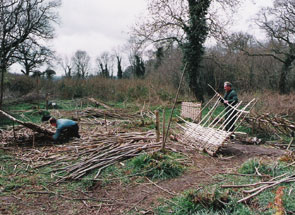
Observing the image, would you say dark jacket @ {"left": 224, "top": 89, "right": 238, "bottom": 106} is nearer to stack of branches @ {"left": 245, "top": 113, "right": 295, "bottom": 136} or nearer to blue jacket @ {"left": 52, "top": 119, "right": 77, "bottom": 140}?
stack of branches @ {"left": 245, "top": 113, "right": 295, "bottom": 136}

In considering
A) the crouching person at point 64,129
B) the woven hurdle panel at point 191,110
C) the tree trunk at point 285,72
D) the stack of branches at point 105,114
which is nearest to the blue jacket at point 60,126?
the crouching person at point 64,129

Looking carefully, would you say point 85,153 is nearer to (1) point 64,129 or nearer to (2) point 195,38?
(1) point 64,129

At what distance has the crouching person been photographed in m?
6.33

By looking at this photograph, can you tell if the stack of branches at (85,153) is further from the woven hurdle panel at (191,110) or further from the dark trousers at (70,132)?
the woven hurdle panel at (191,110)

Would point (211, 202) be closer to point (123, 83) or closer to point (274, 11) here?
point (123, 83)

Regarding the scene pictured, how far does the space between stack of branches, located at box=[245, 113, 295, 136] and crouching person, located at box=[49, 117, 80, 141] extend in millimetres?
5418

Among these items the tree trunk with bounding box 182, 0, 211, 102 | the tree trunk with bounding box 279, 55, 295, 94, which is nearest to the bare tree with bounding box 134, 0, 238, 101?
the tree trunk with bounding box 182, 0, 211, 102

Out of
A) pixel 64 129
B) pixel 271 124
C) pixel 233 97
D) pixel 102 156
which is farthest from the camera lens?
pixel 271 124

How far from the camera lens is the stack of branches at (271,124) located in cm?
720

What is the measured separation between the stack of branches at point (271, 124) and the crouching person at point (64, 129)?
213 inches

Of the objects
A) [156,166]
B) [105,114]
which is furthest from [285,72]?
[156,166]

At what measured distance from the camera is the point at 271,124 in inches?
298

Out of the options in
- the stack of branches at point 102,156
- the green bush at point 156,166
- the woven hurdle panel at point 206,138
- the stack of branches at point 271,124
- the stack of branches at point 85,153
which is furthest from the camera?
the stack of branches at point 271,124

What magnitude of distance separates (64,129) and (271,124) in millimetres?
6025
